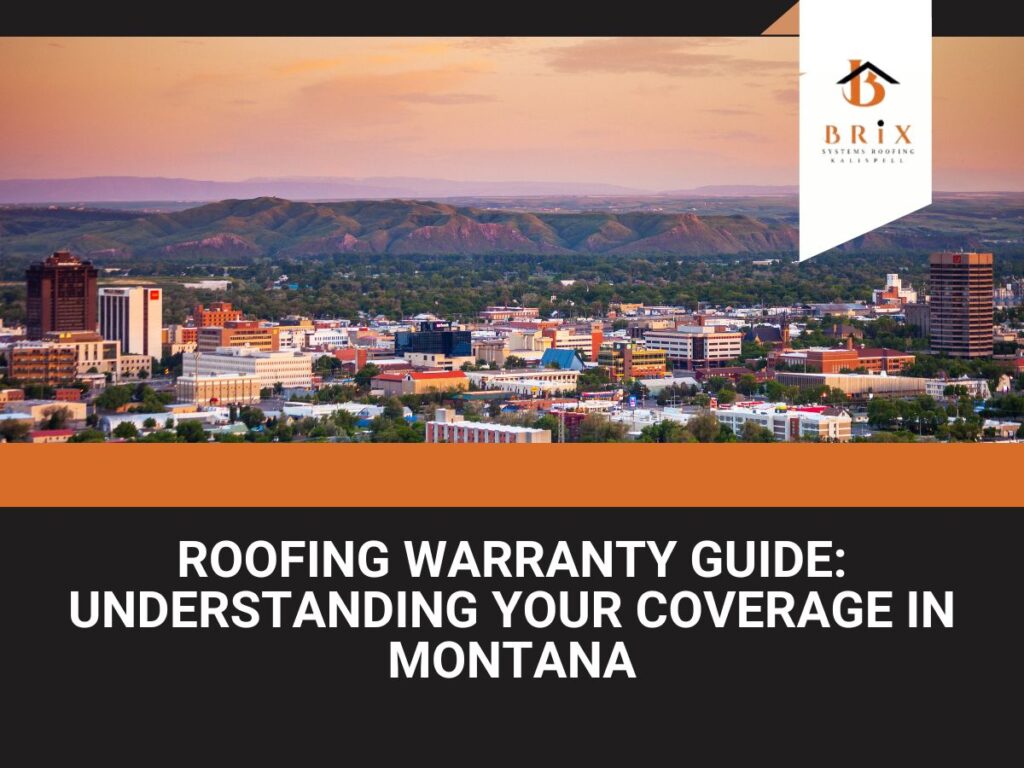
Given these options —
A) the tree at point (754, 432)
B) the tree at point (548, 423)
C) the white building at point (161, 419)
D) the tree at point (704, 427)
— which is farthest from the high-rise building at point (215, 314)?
the tree at point (754, 432)

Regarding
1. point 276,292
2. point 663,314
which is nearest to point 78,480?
point 276,292

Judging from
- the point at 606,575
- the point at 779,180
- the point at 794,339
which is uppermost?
the point at 779,180

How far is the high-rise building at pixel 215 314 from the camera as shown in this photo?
1206 centimetres

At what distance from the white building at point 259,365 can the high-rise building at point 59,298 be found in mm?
713

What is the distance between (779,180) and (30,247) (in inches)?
193

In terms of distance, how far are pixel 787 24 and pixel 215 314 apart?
6.87 metres

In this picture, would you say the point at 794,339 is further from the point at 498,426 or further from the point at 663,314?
the point at 498,426

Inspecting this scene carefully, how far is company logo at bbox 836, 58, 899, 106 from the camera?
629cm

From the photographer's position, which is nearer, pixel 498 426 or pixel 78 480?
pixel 78 480

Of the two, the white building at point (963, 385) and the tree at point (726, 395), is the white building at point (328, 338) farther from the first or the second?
the white building at point (963, 385)

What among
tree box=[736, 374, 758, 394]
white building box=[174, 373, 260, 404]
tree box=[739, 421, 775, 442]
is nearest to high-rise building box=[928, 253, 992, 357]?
tree box=[736, 374, 758, 394]

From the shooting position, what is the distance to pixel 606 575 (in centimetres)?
470

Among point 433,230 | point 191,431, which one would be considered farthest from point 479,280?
point 191,431

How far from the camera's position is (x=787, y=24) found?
6.45 meters
